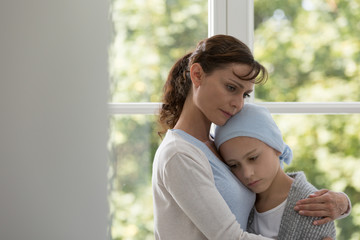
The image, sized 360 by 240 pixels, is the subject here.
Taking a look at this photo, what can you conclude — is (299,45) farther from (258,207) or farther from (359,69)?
(258,207)

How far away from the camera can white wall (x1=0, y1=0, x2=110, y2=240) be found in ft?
0.58

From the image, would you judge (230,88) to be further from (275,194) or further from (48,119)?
(48,119)

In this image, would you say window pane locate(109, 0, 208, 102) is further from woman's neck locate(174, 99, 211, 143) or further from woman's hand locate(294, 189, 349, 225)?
woman's hand locate(294, 189, 349, 225)

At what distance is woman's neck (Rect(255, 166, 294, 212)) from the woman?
0.04m

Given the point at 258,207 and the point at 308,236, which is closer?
the point at 308,236

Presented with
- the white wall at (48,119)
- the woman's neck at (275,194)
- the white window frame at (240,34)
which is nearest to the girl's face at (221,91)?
the woman's neck at (275,194)

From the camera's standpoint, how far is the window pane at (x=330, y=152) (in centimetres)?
195

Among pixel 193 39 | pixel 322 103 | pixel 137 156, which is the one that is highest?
pixel 193 39

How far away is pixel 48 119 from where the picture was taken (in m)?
0.18

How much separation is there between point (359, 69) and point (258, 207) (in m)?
0.94

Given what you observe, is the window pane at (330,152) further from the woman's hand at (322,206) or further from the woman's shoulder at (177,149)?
the woman's shoulder at (177,149)

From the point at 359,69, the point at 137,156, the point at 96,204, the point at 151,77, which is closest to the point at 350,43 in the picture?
the point at 359,69

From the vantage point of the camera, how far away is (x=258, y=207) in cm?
145

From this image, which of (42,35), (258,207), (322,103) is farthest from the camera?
(322,103)
